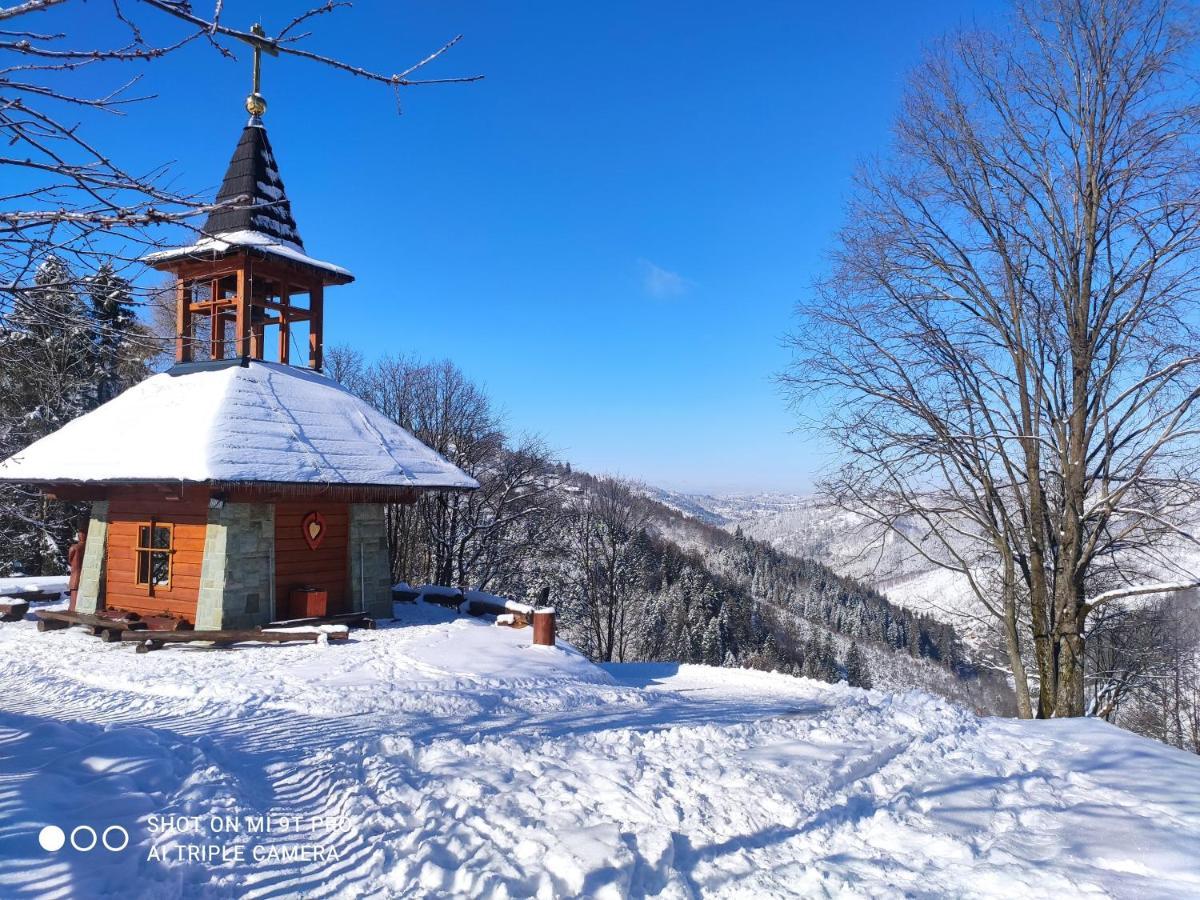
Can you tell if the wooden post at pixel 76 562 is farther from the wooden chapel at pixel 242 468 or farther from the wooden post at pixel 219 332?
the wooden post at pixel 219 332

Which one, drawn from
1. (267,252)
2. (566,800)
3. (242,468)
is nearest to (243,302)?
(267,252)

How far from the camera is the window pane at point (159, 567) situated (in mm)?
12482

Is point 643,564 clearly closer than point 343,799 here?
No

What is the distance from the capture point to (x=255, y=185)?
14.5 meters

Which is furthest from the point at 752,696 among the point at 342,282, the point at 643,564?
the point at 643,564

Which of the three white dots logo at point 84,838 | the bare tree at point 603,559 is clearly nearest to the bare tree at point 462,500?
the bare tree at point 603,559

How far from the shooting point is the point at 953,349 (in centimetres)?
959

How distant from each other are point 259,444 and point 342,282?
515cm

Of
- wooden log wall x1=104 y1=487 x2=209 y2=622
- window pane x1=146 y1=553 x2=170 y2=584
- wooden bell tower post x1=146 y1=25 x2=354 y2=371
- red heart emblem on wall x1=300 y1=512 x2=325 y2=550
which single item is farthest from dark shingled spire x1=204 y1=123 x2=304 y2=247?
window pane x1=146 y1=553 x2=170 y2=584

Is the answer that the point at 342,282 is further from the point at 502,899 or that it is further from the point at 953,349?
the point at 502,899

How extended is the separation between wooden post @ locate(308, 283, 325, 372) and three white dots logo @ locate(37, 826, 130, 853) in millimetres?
13161

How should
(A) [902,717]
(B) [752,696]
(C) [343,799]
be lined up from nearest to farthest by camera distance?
(C) [343,799] < (A) [902,717] < (B) [752,696]

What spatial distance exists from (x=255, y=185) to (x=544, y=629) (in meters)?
11.2

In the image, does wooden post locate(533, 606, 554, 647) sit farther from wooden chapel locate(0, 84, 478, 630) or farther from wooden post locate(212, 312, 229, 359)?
wooden post locate(212, 312, 229, 359)
